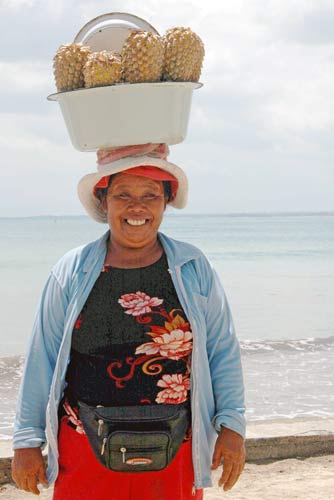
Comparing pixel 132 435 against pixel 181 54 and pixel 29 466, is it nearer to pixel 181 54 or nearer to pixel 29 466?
pixel 29 466

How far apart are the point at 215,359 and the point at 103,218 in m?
0.60

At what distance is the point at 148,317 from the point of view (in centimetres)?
255

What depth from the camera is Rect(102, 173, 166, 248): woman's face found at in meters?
2.61

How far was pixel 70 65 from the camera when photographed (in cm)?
255

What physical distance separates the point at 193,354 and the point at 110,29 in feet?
3.43

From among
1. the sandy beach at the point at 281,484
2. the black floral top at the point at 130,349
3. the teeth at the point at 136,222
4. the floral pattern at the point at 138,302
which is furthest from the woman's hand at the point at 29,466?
the sandy beach at the point at 281,484

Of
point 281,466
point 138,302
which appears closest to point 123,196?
point 138,302

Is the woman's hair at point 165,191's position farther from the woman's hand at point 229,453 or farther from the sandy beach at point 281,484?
the sandy beach at point 281,484

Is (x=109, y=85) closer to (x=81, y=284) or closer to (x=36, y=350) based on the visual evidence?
(x=81, y=284)

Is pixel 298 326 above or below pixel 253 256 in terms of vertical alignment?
above

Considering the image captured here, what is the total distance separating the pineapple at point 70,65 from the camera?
2.54 metres

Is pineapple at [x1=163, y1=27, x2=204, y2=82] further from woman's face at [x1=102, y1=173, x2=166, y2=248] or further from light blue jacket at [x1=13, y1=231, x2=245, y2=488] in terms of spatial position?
light blue jacket at [x1=13, y1=231, x2=245, y2=488]

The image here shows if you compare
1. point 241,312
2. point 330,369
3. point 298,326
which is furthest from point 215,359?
point 241,312

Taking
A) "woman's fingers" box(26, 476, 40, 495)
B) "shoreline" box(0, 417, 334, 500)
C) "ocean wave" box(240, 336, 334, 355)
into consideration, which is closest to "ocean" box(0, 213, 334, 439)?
"ocean wave" box(240, 336, 334, 355)
